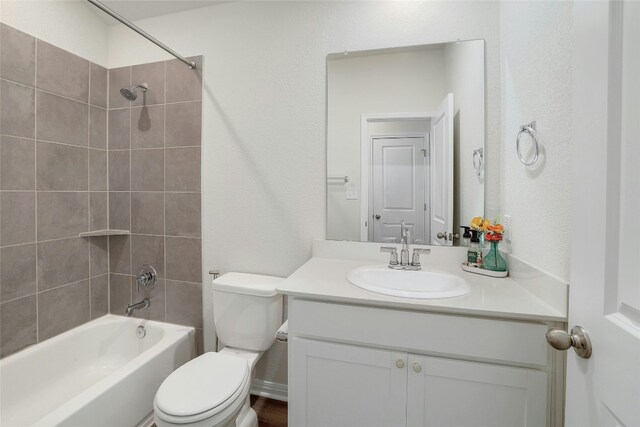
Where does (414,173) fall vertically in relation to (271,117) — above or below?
below

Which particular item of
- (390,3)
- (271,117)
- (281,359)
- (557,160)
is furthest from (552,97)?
(281,359)

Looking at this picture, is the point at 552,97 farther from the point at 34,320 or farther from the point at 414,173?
the point at 34,320

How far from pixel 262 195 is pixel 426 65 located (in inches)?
45.8

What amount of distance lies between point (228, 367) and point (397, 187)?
122 centimetres

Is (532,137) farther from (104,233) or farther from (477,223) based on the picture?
(104,233)

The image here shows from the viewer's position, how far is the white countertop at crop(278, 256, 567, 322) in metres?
0.91

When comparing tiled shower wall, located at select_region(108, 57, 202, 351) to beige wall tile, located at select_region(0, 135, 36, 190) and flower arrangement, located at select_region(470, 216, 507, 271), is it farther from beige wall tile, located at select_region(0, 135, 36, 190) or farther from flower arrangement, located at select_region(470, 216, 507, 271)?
flower arrangement, located at select_region(470, 216, 507, 271)

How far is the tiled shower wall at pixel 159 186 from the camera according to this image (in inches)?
71.6

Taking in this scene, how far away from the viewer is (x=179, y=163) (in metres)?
1.83

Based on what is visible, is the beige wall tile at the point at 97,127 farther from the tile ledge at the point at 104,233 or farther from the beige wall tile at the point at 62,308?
the beige wall tile at the point at 62,308

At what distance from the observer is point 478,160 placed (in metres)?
1.42

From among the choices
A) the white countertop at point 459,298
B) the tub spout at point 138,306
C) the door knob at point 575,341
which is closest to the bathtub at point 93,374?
the tub spout at point 138,306

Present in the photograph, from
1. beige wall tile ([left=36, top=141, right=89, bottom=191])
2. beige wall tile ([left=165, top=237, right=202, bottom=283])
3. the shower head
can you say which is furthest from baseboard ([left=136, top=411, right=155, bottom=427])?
the shower head

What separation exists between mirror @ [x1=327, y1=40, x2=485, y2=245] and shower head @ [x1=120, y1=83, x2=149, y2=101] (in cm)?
125
